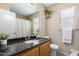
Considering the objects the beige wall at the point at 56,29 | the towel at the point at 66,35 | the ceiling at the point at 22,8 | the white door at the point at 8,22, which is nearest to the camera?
the white door at the point at 8,22

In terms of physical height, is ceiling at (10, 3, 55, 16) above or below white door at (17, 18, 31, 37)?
above

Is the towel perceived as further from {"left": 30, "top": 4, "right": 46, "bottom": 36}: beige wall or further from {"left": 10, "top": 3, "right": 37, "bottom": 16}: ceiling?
{"left": 10, "top": 3, "right": 37, "bottom": 16}: ceiling

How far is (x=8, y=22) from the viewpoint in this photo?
159cm

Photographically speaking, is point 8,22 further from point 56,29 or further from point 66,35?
point 66,35

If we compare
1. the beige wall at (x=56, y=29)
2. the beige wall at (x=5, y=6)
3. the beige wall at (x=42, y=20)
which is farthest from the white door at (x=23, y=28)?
the beige wall at (x=56, y=29)

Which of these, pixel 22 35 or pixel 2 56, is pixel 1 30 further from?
pixel 2 56

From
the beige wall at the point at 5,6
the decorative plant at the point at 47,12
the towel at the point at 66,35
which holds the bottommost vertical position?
the towel at the point at 66,35

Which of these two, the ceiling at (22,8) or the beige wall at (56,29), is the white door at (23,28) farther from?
the beige wall at (56,29)

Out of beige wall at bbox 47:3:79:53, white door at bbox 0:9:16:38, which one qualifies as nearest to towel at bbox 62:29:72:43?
beige wall at bbox 47:3:79:53

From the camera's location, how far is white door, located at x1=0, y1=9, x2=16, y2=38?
1493 millimetres

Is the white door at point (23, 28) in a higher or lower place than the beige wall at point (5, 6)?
lower

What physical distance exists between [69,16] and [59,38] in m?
0.80

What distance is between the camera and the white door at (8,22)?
149 cm

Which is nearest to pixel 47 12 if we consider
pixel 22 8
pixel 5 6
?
pixel 22 8
